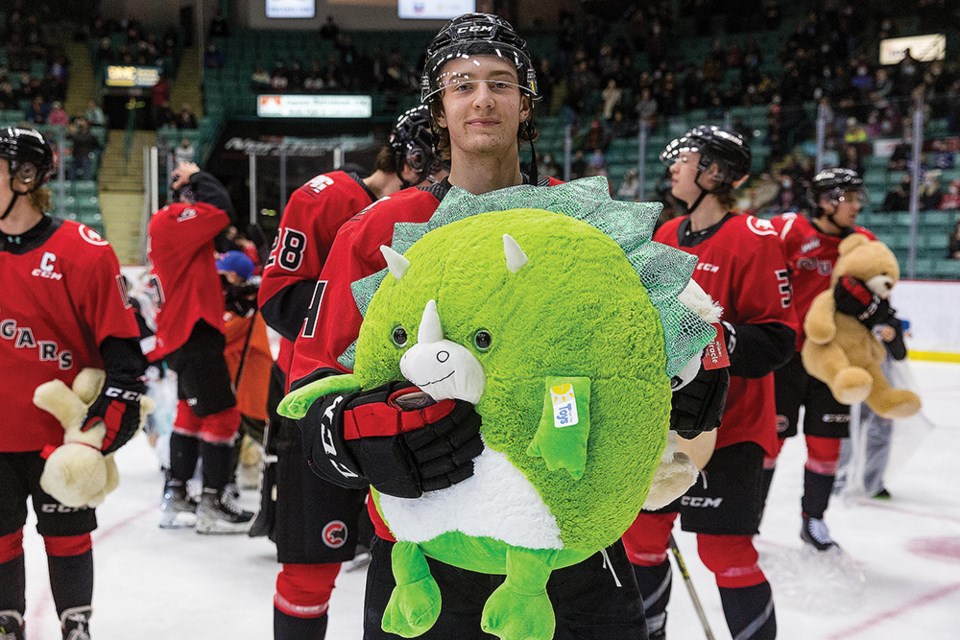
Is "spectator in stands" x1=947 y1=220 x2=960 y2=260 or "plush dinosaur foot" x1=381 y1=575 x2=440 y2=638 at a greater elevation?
"spectator in stands" x1=947 y1=220 x2=960 y2=260

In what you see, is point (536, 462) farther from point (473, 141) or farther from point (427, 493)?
point (473, 141)

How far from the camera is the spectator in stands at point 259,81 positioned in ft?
59.1

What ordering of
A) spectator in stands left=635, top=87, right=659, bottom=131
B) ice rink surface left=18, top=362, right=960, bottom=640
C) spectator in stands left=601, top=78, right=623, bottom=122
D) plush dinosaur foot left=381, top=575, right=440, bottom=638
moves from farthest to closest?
spectator in stands left=601, top=78, right=623, bottom=122 < spectator in stands left=635, top=87, right=659, bottom=131 < ice rink surface left=18, top=362, right=960, bottom=640 < plush dinosaur foot left=381, top=575, right=440, bottom=638

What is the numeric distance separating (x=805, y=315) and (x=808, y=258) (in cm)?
24

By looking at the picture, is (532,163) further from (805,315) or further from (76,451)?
(805,315)

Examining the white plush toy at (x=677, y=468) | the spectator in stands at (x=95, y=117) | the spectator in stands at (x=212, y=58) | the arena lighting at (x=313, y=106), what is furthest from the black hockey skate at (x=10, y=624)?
the spectator in stands at (x=212, y=58)

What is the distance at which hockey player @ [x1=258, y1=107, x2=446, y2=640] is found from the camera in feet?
7.25

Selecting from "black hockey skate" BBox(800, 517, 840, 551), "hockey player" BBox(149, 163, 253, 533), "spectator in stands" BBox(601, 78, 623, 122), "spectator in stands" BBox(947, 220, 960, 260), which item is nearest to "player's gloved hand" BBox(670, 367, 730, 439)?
"black hockey skate" BBox(800, 517, 840, 551)

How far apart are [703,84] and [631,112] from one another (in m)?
1.19

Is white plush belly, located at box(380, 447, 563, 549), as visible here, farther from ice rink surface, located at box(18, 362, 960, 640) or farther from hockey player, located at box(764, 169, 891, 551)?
hockey player, located at box(764, 169, 891, 551)

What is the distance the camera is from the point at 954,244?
25.8 ft

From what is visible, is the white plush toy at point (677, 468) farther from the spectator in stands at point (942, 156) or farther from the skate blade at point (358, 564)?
the spectator in stands at point (942, 156)

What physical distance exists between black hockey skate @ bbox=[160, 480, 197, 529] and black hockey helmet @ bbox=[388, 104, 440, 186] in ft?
7.22

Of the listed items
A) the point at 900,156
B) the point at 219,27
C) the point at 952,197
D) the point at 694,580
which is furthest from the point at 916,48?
the point at 219,27
